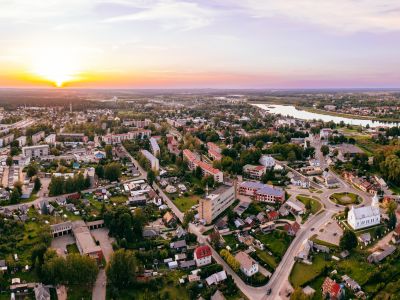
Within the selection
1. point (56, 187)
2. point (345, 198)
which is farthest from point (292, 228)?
point (56, 187)

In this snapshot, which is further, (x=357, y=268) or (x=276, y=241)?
(x=276, y=241)

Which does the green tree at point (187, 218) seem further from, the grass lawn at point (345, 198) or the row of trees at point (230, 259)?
the grass lawn at point (345, 198)

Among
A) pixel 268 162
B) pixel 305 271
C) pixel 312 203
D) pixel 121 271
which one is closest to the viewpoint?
pixel 121 271

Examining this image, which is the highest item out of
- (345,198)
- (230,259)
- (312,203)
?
(345,198)

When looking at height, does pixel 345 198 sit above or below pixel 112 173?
below

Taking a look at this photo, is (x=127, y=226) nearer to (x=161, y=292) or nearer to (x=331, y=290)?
(x=161, y=292)

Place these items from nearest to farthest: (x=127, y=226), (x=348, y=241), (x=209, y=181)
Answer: (x=348, y=241) → (x=127, y=226) → (x=209, y=181)
